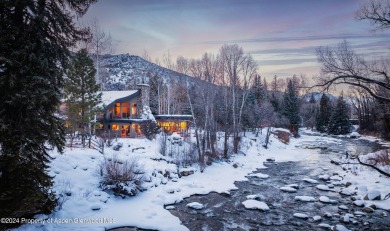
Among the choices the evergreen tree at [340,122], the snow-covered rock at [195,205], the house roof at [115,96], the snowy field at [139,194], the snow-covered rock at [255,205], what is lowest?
the snow-covered rock at [255,205]

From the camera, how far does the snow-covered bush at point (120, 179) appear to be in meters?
12.4

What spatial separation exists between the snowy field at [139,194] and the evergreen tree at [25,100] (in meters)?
1.37

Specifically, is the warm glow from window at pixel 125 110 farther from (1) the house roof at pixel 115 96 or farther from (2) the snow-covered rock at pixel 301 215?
(2) the snow-covered rock at pixel 301 215

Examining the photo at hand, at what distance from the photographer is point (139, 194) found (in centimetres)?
1289

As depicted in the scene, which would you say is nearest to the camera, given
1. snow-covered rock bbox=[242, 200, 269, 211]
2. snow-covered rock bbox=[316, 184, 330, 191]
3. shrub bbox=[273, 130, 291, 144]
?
snow-covered rock bbox=[242, 200, 269, 211]

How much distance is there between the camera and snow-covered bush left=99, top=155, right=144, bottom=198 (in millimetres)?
12359

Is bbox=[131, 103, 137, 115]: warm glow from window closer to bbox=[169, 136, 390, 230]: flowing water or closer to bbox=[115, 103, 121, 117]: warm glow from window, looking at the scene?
bbox=[115, 103, 121, 117]: warm glow from window

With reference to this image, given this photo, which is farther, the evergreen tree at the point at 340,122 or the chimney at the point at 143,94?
the evergreen tree at the point at 340,122

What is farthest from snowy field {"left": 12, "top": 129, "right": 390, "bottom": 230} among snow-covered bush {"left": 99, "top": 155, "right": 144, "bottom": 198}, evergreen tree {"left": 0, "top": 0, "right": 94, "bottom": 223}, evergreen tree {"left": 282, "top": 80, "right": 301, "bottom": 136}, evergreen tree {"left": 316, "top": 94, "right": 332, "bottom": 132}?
evergreen tree {"left": 316, "top": 94, "right": 332, "bottom": 132}

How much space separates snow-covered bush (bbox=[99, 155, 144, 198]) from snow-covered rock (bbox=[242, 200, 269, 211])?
5616mm

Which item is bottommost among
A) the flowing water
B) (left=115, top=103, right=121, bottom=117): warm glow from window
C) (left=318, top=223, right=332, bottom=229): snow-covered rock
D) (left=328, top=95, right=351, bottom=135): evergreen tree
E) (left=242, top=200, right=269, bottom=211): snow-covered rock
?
the flowing water

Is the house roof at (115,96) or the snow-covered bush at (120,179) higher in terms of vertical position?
the house roof at (115,96)

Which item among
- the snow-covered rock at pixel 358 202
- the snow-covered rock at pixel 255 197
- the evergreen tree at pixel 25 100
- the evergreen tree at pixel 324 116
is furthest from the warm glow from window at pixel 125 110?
the evergreen tree at pixel 324 116

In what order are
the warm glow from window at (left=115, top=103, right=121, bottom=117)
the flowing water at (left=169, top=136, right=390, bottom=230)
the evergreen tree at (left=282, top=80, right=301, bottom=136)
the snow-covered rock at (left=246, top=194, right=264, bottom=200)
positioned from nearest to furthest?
1. the flowing water at (left=169, top=136, right=390, bottom=230)
2. the snow-covered rock at (left=246, top=194, right=264, bottom=200)
3. the warm glow from window at (left=115, top=103, right=121, bottom=117)
4. the evergreen tree at (left=282, top=80, right=301, bottom=136)
